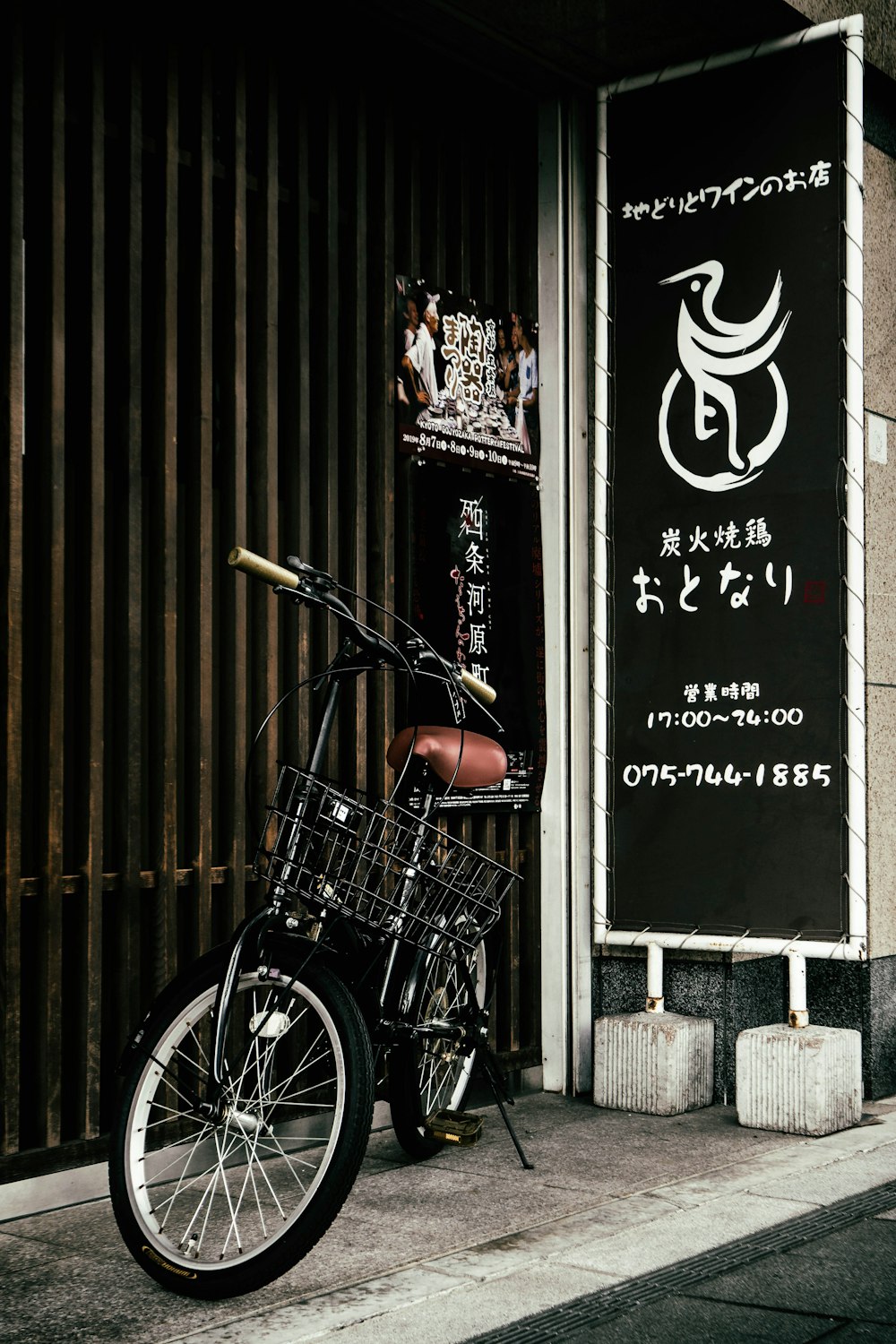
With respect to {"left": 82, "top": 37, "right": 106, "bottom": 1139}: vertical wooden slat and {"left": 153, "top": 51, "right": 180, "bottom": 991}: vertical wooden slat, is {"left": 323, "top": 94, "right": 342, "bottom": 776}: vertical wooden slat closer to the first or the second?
{"left": 153, "top": 51, "right": 180, "bottom": 991}: vertical wooden slat

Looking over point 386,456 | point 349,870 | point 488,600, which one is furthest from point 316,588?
point 488,600

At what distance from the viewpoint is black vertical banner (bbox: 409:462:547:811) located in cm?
626

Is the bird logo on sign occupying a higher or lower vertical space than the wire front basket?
higher

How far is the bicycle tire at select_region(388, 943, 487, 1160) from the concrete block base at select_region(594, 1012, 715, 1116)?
85cm

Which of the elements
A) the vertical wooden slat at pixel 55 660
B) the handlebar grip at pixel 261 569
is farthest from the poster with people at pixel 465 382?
the handlebar grip at pixel 261 569

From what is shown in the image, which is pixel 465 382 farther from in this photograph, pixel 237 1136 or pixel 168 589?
pixel 237 1136

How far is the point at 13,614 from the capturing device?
4.71 m

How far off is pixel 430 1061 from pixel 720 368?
9.78 feet

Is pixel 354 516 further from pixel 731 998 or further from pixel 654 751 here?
pixel 731 998

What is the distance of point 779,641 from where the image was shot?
611cm

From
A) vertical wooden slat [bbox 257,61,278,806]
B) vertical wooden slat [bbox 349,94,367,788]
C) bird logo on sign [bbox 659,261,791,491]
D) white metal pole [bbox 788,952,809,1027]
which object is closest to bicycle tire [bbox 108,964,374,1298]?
vertical wooden slat [bbox 257,61,278,806]

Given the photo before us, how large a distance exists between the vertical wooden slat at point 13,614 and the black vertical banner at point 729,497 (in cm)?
270

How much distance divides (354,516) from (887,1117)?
315 centimetres

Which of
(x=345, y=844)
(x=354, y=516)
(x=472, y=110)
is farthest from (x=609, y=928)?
(x=472, y=110)
